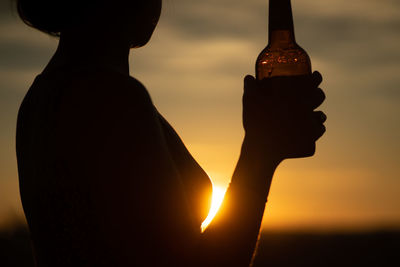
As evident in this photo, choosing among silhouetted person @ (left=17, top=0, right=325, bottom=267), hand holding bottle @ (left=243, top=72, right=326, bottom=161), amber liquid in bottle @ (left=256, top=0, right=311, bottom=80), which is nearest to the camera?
silhouetted person @ (left=17, top=0, right=325, bottom=267)

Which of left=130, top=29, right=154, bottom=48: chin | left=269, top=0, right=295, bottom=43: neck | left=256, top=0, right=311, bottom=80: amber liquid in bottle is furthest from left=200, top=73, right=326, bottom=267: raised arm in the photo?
left=256, top=0, right=311, bottom=80: amber liquid in bottle

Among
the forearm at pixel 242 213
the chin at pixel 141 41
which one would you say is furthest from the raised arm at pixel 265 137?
the chin at pixel 141 41

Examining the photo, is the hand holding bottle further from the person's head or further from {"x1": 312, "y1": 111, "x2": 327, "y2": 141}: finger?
the person's head

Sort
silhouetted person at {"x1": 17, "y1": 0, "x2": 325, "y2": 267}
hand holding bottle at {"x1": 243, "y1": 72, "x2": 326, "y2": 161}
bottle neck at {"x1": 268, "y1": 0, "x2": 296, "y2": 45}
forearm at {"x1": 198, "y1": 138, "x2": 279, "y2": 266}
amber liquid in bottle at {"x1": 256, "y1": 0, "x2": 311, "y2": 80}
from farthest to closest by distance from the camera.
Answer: amber liquid in bottle at {"x1": 256, "y1": 0, "x2": 311, "y2": 80}
bottle neck at {"x1": 268, "y1": 0, "x2": 296, "y2": 45}
hand holding bottle at {"x1": 243, "y1": 72, "x2": 326, "y2": 161}
forearm at {"x1": 198, "y1": 138, "x2": 279, "y2": 266}
silhouetted person at {"x1": 17, "y1": 0, "x2": 325, "y2": 267}

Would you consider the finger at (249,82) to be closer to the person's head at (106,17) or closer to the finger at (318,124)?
the finger at (318,124)

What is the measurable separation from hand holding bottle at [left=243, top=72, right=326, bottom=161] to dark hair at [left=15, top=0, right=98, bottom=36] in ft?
1.74

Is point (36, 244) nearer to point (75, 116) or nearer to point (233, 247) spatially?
point (75, 116)

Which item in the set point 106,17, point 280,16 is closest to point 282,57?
point 280,16

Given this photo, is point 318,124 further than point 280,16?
No

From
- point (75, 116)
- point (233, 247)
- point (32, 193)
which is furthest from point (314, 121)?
point (32, 193)

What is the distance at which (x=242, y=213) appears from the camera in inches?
61.7

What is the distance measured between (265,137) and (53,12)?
2.29 ft

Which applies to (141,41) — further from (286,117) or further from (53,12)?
(286,117)

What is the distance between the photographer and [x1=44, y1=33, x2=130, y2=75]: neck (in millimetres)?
1598
